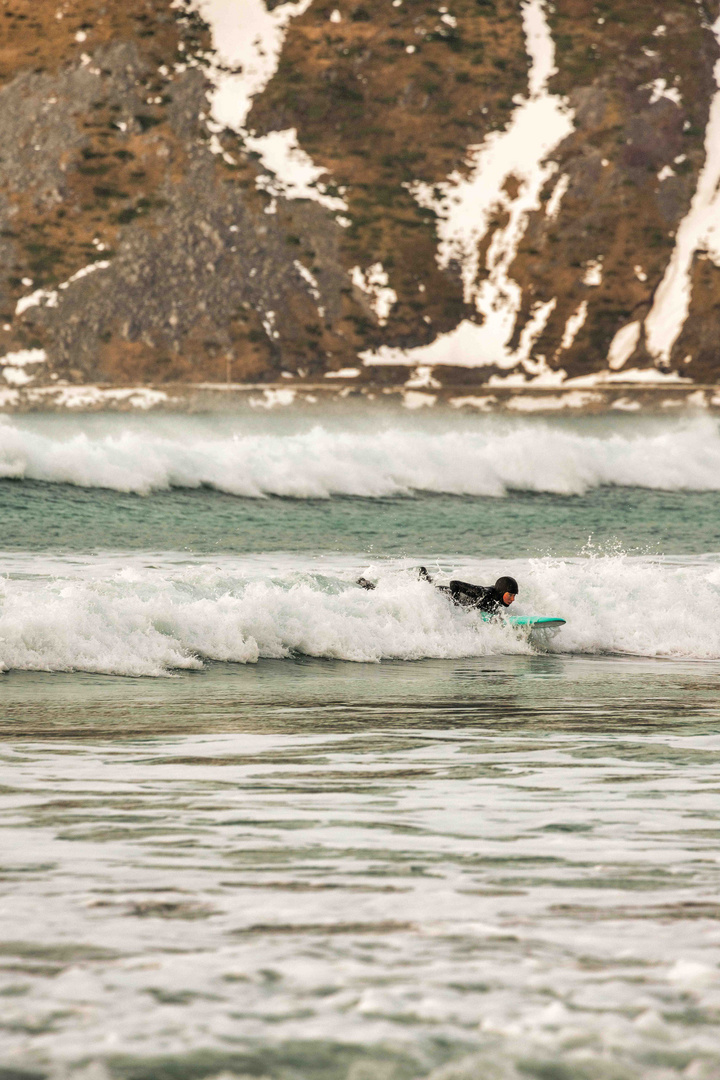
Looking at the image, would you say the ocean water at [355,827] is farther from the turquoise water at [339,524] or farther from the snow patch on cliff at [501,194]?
the snow patch on cliff at [501,194]

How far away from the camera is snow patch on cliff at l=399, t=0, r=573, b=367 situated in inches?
5536

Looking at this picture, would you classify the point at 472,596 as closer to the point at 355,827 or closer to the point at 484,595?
the point at 484,595

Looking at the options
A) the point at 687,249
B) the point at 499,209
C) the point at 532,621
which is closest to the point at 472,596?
the point at 532,621

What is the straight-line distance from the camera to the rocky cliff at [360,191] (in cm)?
13438

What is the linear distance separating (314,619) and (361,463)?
97.2ft

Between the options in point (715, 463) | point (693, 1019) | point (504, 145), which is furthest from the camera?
point (504, 145)

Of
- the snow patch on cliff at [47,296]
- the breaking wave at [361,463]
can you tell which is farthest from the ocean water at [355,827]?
the snow patch on cliff at [47,296]

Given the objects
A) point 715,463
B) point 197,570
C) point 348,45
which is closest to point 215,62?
point 348,45

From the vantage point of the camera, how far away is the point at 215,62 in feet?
511

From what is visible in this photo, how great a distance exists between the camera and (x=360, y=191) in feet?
484

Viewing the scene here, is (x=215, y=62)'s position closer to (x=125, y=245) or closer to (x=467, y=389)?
(x=125, y=245)

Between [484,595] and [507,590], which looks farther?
[484,595]

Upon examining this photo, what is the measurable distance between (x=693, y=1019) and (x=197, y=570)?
18203 millimetres

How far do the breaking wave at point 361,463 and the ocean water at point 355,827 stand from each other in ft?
52.6
